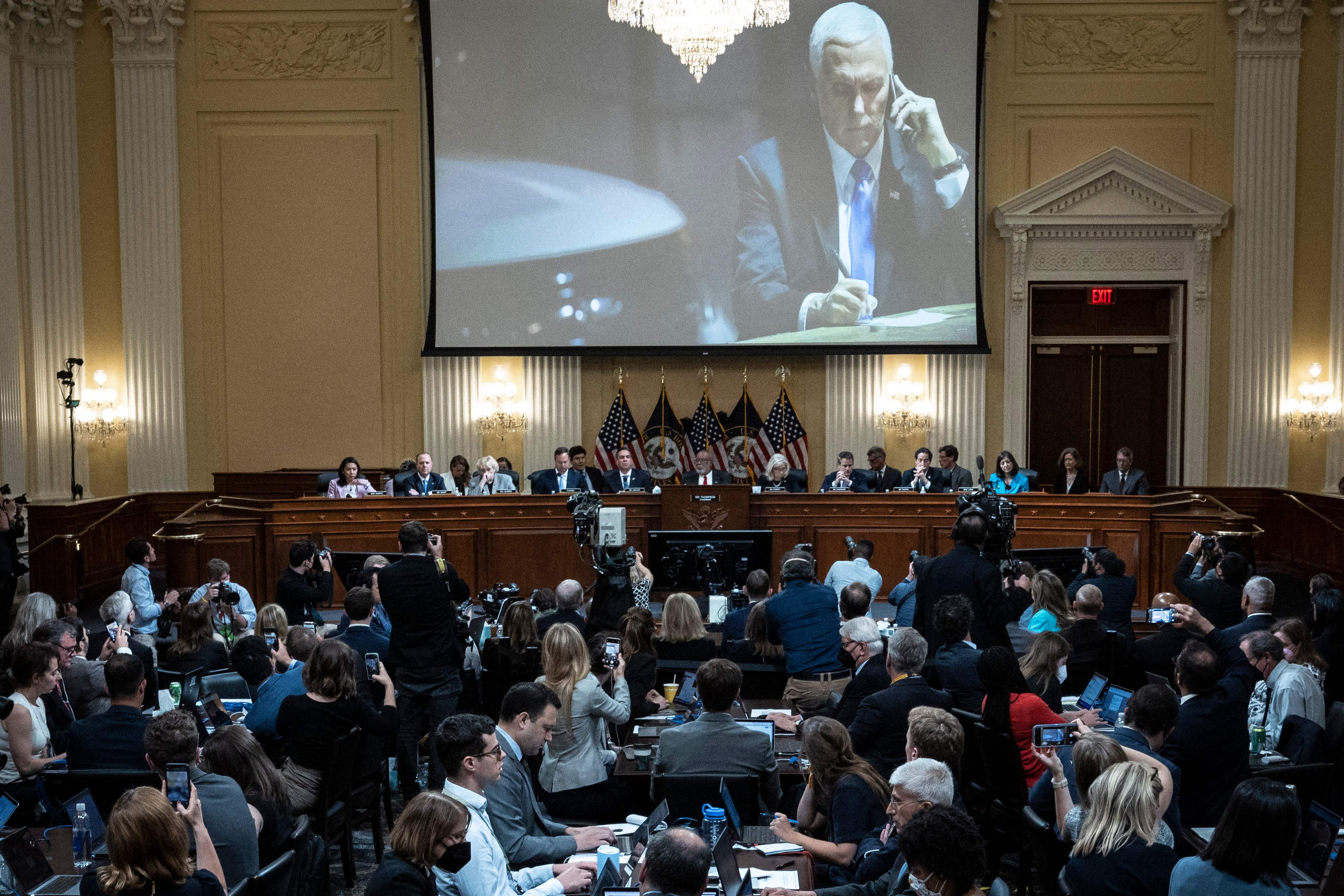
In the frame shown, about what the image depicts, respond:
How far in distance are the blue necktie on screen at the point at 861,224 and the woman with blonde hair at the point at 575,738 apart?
9.77m

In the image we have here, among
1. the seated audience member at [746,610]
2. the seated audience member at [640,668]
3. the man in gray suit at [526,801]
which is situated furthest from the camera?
the seated audience member at [746,610]

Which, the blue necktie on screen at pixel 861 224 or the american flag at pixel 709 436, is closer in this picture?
the blue necktie on screen at pixel 861 224

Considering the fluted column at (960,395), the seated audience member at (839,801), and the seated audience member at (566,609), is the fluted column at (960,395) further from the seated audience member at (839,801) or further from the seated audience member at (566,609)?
the seated audience member at (839,801)

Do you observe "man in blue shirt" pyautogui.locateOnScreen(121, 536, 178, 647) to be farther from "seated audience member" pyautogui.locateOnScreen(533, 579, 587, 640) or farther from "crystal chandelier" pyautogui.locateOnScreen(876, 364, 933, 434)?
"crystal chandelier" pyautogui.locateOnScreen(876, 364, 933, 434)

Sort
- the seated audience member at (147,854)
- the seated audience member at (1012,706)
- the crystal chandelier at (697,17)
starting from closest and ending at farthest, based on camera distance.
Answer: the seated audience member at (147,854) < the seated audience member at (1012,706) < the crystal chandelier at (697,17)

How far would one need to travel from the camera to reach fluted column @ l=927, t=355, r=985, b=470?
14.9 meters

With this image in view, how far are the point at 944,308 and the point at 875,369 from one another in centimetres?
107

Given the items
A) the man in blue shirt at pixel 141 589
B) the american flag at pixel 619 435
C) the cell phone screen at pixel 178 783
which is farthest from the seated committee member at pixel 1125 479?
the cell phone screen at pixel 178 783

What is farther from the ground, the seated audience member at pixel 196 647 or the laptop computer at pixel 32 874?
the seated audience member at pixel 196 647

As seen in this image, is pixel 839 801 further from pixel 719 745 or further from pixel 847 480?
pixel 847 480

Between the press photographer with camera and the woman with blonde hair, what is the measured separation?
9.28ft

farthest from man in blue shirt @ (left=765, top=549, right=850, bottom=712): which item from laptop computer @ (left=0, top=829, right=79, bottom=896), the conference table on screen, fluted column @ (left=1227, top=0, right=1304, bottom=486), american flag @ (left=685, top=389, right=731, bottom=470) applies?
fluted column @ (left=1227, top=0, right=1304, bottom=486)

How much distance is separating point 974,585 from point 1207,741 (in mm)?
1931

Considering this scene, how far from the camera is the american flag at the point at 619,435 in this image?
591 inches
